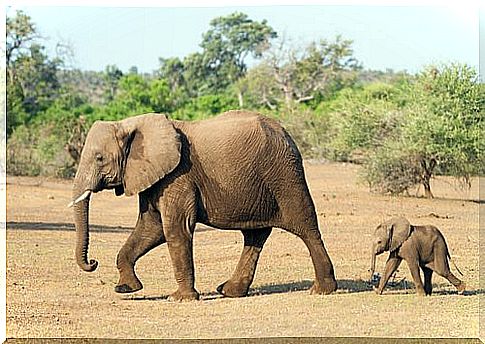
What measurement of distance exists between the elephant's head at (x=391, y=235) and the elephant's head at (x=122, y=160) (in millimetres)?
2235

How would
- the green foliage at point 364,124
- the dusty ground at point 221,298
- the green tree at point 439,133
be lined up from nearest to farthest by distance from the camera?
1. the dusty ground at point 221,298
2. the green tree at point 439,133
3. the green foliage at point 364,124

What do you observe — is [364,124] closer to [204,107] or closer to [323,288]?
[204,107]

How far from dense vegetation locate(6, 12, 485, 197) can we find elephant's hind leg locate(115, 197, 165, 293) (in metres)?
15.9

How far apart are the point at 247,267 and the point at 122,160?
175 centimetres

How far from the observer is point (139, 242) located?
1182cm

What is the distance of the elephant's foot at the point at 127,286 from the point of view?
1189 cm

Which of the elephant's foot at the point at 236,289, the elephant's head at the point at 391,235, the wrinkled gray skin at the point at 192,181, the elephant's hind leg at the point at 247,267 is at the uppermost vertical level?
the wrinkled gray skin at the point at 192,181

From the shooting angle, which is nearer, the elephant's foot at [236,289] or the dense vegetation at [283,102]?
the elephant's foot at [236,289]

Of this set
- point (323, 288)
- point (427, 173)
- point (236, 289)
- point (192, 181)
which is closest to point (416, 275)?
point (323, 288)

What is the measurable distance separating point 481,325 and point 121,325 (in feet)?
11.4

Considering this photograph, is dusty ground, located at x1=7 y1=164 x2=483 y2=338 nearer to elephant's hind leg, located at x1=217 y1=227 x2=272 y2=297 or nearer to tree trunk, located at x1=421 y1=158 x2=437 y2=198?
elephant's hind leg, located at x1=217 y1=227 x2=272 y2=297

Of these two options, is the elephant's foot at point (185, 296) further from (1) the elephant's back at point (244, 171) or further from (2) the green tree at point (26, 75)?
(2) the green tree at point (26, 75)

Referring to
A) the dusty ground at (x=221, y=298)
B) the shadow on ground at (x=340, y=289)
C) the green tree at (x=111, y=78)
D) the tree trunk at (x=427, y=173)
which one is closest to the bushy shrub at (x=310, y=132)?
the tree trunk at (x=427, y=173)

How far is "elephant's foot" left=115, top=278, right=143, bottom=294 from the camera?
39.0 ft
